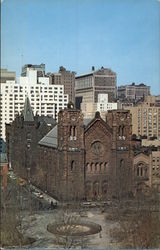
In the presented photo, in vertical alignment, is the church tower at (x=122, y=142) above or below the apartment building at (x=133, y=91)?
below

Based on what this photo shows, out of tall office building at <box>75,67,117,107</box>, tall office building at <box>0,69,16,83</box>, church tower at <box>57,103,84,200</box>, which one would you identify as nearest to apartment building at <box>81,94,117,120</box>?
tall office building at <box>75,67,117,107</box>

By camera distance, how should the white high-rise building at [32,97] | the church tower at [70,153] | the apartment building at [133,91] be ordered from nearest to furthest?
the white high-rise building at [32,97] < the apartment building at [133,91] < the church tower at [70,153]

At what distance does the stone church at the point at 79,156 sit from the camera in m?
8.93

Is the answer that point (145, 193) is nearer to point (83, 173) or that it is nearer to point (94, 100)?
point (83, 173)

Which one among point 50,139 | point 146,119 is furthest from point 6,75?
point 146,119

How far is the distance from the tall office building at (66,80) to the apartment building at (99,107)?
49cm

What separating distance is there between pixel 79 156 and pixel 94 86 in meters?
2.00

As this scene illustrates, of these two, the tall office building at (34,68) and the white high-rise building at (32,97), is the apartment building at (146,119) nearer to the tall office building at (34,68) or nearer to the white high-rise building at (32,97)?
the white high-rise building at (32,97)

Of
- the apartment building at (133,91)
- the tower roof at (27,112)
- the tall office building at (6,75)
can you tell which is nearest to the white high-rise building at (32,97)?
the tower roof at (27,112)

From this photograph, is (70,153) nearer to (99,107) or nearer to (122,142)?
(122,142)

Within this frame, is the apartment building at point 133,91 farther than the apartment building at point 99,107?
No

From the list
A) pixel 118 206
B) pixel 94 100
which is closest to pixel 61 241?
pixel 118 206

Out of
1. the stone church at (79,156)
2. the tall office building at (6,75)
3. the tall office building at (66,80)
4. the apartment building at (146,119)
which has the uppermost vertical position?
the tall office building at (66,80)

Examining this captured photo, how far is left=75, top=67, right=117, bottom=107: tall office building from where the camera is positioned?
915 cm
